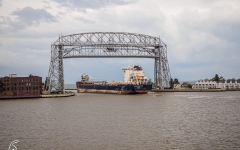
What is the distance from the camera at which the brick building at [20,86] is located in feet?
174

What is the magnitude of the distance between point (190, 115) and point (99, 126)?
877cm

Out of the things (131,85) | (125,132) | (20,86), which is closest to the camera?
(125,132)

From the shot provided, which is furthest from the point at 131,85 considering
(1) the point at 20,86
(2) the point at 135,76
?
(1) the point at 20,86

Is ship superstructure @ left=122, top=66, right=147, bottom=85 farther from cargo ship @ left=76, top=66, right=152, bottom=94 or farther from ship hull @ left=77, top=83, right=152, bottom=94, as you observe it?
ship hull @ left=77, top=83, right=152, bottom=94

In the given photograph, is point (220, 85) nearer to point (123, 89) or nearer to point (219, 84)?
point (219, 84)

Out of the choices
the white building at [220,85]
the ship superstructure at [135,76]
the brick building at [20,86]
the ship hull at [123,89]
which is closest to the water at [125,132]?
the brick building at [20,86]

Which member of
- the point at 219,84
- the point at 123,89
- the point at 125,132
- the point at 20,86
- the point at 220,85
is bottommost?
the point at 125,132

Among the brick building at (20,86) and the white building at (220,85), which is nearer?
the brick building at (20,86)

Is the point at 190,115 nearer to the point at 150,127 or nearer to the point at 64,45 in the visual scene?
the point at 150,127

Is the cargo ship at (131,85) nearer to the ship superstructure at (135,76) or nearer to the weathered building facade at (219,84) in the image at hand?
the ship superstructure at (135,76)

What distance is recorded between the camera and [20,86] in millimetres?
53500

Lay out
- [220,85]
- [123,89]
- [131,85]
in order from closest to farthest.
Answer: [131,85] → [123,89] → [220,85]

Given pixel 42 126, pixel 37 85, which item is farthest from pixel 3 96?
pixel 42 126

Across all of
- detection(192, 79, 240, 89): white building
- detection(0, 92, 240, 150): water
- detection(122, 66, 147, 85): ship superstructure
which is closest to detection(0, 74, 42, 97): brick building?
detection(122, 66, 147, 85): ship superstructure
